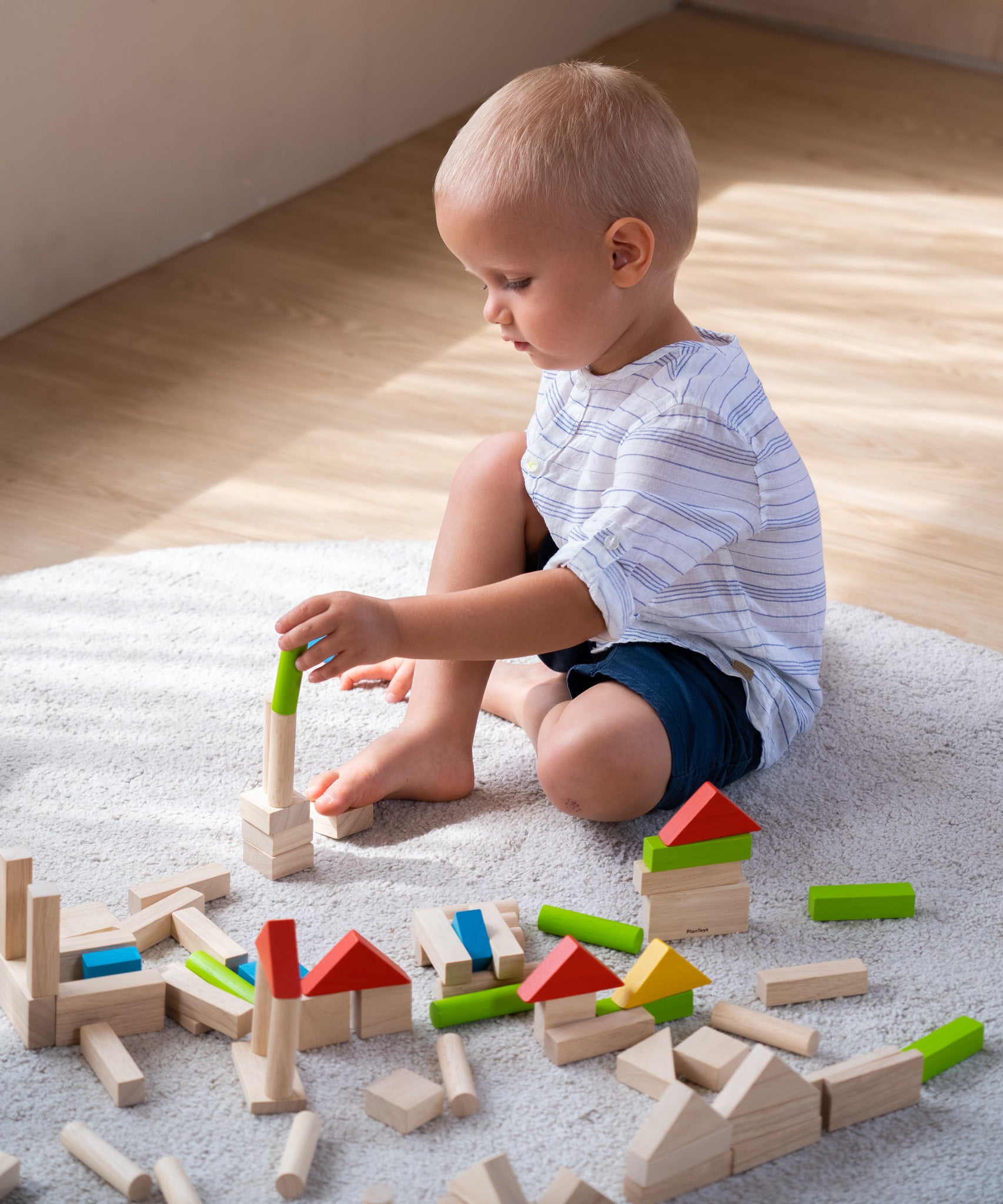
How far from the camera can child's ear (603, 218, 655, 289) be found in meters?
0.99

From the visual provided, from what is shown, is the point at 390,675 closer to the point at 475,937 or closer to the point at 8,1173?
the point at 475,937

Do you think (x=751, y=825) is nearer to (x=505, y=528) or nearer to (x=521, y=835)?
(x=521, y=835)

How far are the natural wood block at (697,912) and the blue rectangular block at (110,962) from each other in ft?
1.08

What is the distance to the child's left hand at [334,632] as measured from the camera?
92 cm

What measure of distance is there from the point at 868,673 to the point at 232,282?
1146 millimetres

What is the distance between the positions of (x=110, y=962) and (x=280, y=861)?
164 mm

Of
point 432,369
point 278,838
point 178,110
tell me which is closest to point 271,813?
point 278,838

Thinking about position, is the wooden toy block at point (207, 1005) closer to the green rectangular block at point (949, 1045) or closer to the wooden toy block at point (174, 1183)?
the wooden toy block at point (174, 1183)

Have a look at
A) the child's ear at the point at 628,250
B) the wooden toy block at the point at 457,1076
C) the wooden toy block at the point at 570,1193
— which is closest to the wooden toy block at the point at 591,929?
the wooden toy block at the point at 457,1076

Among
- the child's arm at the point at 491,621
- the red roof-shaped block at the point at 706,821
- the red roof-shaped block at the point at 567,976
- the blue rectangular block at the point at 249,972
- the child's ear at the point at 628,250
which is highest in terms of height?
the child's ear at the point at 628,250

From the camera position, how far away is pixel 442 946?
36.1 inches

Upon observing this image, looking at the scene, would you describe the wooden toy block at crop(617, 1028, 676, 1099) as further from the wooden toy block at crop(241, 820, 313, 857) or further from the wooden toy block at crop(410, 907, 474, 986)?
the wooden toy block at crop(241, 820, 313, 857)

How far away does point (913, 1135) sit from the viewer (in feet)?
→ 2.72

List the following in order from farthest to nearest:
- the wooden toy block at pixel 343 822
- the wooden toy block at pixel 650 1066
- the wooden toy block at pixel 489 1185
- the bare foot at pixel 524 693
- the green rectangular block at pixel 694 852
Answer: the bare foot at pixel 524 693 < the wooden toy block at pixel 343 822 < the green rectangular block at pixel 694 852 < the wooden toy block at pixel 650 1066 < the wooden toy block at pixel 489 1185
